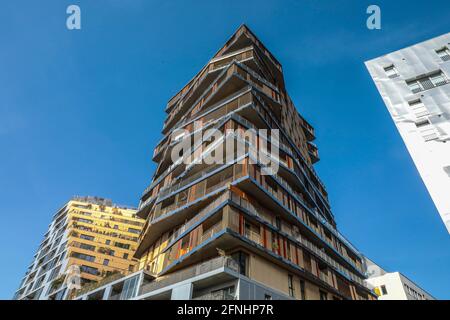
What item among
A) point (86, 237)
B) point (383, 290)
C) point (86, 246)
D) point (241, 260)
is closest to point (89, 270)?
point (86, 246)

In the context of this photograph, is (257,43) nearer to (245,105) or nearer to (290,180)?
(245,105)

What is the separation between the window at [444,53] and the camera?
22.1 m

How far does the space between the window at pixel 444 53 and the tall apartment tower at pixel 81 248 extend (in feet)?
169

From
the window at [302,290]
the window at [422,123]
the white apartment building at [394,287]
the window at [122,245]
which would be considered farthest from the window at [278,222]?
the window at [122,245]

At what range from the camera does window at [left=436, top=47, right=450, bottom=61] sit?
22081 mm

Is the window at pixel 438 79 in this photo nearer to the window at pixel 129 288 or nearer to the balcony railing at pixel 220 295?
the balcony railing at pixel 220 295

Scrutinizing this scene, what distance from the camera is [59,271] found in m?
57.6

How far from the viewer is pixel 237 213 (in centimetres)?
2350

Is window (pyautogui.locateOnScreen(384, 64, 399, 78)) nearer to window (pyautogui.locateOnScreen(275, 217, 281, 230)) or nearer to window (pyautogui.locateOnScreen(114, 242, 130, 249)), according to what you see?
window (pyautogui.locateOnScreen(275, 217, 281, 230))

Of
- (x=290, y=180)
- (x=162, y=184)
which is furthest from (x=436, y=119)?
(x=162, y=184)

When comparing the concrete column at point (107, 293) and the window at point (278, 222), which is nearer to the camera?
the window at point (278, 222)

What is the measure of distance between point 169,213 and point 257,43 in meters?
28.5

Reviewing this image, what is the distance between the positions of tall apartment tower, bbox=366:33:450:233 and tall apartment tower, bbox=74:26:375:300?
11775 mm

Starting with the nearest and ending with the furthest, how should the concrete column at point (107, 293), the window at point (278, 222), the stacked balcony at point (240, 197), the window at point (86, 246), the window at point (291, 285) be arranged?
the stacked balcony at point (240, 197), the window at point (291, 285), the window at point (278, 222), the concrete column at point (107, 293), the window at point (86, 246)
